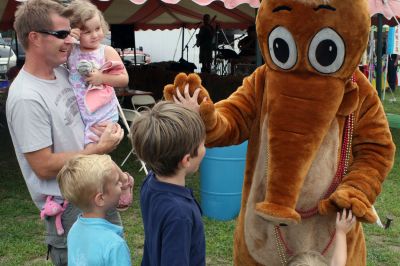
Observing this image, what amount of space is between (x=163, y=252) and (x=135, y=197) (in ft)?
11.9

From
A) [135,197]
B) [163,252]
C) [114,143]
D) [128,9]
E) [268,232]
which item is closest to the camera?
[163,252]

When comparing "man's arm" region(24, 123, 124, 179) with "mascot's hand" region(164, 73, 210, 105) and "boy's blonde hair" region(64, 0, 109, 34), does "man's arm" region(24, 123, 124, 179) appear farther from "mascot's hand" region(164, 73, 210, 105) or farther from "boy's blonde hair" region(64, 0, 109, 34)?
"boy's blonde hair" region(64, 0, 109, 34)

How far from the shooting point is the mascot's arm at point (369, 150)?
5.98ft

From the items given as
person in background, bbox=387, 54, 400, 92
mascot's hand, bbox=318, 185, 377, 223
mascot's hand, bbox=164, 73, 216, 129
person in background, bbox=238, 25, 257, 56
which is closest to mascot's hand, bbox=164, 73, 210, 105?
mascot's hand, bbox=164, 73, 216, 129

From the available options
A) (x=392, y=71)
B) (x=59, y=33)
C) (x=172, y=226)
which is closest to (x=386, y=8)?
(x=59, y=33)

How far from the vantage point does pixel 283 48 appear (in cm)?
179

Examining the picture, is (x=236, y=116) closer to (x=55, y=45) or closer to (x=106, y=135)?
(x=106, y=135)

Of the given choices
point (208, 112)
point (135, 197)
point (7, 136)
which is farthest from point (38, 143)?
point (7, 136)

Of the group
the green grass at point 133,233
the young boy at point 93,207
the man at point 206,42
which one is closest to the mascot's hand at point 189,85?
the young boy at point 93,207

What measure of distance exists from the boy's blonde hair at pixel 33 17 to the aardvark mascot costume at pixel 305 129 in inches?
23.0

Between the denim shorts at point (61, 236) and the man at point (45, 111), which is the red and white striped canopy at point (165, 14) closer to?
the man at point (45, 111)

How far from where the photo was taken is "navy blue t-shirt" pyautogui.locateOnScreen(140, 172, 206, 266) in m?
1.47

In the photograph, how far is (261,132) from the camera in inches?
76.8

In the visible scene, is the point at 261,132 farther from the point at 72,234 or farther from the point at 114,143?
the point at 72,234
